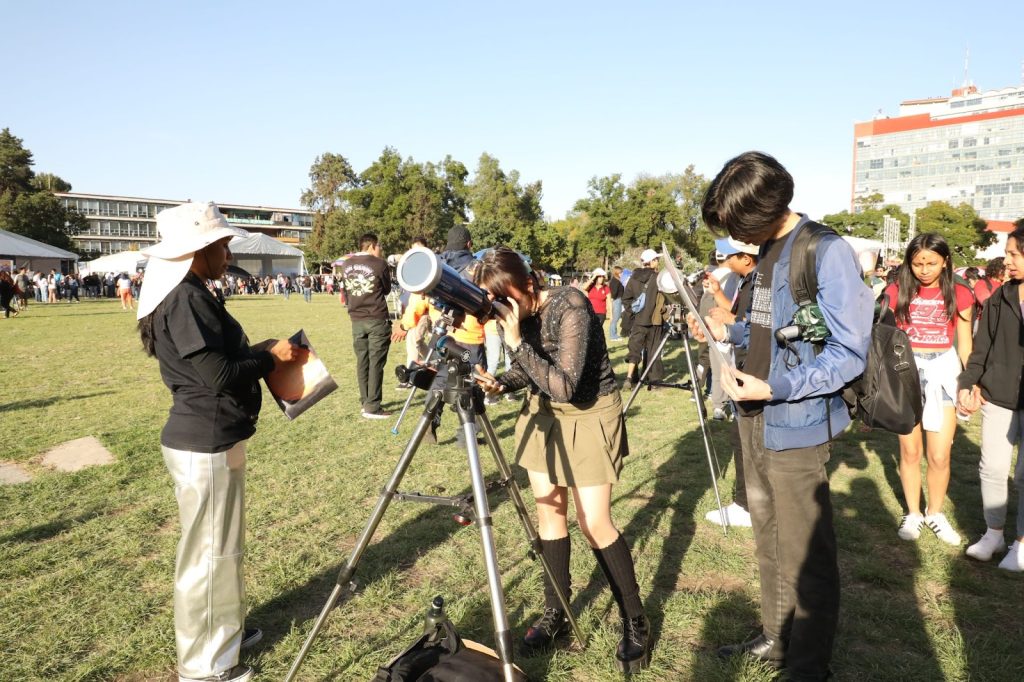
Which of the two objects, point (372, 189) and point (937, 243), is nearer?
point (937, 243)

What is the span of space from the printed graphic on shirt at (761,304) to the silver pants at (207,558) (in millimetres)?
2418

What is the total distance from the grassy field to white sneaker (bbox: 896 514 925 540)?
0.08 meters

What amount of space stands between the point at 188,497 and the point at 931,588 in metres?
4.18

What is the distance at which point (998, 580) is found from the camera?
154 inches

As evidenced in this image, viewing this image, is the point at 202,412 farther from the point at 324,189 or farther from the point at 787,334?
the point at 324,189

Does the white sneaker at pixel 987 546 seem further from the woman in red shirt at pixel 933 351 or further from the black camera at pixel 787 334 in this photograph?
the black camera at pixel 787 334

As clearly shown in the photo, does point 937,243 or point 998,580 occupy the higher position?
point 937,243

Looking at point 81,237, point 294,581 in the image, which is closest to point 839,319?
point 294,581

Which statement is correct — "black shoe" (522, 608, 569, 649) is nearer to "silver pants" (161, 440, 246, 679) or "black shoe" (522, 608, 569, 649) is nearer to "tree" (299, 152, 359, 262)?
"silver pants" (161, 440, 246, 679)

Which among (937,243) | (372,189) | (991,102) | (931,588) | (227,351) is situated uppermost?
(991,102)

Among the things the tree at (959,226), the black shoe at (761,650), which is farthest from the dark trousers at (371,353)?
the tree at (959,226)

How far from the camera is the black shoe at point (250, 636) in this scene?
317cm

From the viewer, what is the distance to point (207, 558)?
109 inches

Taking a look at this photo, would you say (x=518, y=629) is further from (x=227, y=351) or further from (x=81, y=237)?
(x=81, y=237)
